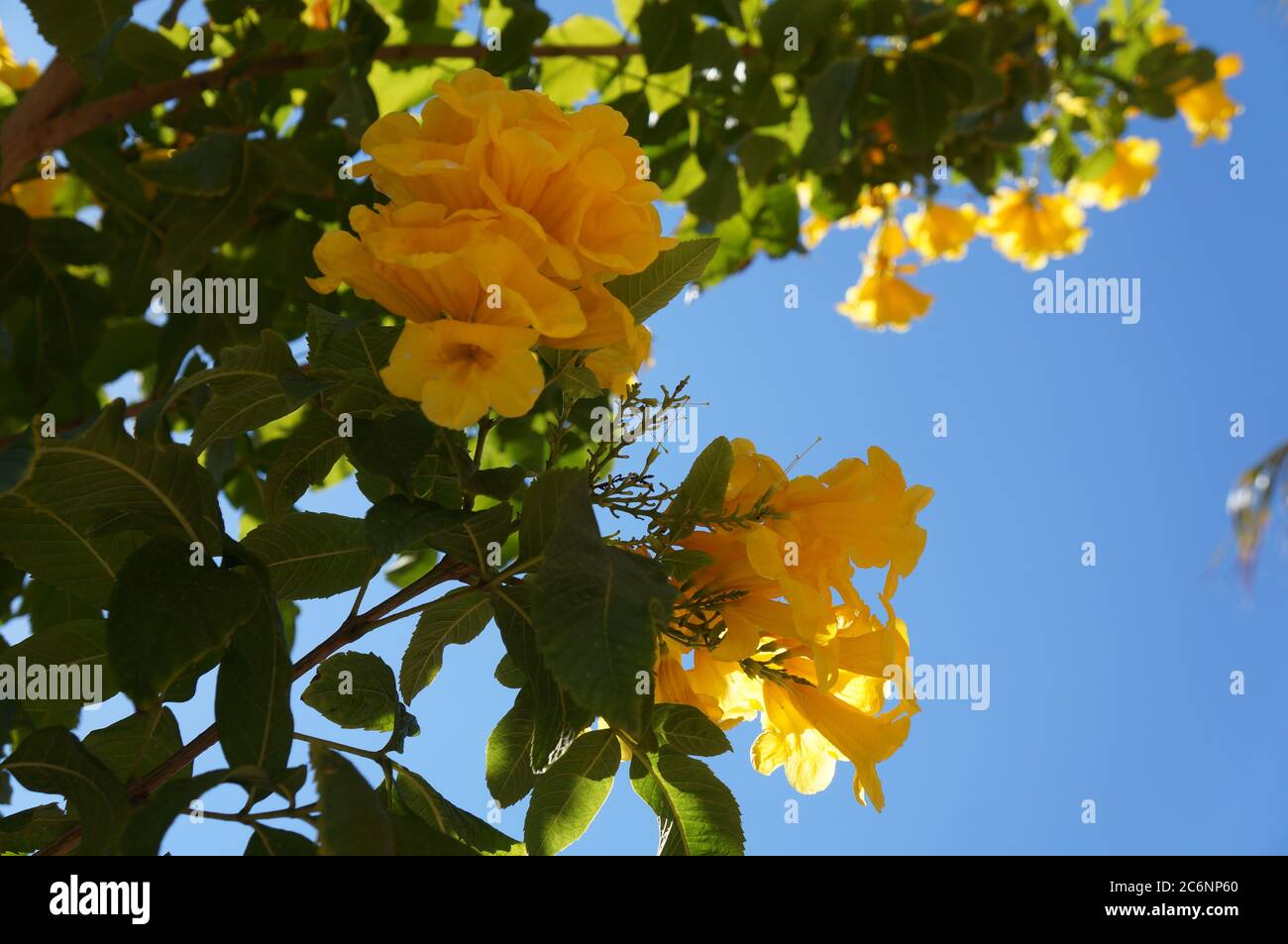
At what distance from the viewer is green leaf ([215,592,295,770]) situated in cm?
75

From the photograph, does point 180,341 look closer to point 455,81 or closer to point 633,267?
point 455,81

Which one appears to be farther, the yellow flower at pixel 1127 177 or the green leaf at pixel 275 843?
the yellow flower at pixel 1127 177

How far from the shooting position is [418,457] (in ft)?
2.56

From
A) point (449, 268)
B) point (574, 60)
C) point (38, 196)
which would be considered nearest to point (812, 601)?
point (449, 268)

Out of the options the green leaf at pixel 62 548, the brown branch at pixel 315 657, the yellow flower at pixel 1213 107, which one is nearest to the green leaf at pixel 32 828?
the brown branch at pixel 315 657

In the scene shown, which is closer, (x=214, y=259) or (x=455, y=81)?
(x=455, y=81)

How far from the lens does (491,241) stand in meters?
0.71

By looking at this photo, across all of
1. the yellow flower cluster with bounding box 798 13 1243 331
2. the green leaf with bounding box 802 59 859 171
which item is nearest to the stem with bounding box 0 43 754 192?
the green leaf with bounding box 802 59 859 171

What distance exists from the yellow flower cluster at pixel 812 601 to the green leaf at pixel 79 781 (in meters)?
0.44

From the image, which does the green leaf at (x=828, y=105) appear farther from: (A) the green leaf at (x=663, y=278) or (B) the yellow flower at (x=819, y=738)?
(B) the yellow flower at (x=819, y=738)

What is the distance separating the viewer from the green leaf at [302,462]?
2.81 feet

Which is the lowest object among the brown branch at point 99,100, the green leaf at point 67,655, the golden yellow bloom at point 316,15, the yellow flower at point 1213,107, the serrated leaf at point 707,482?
the green leaf at point 67,655
